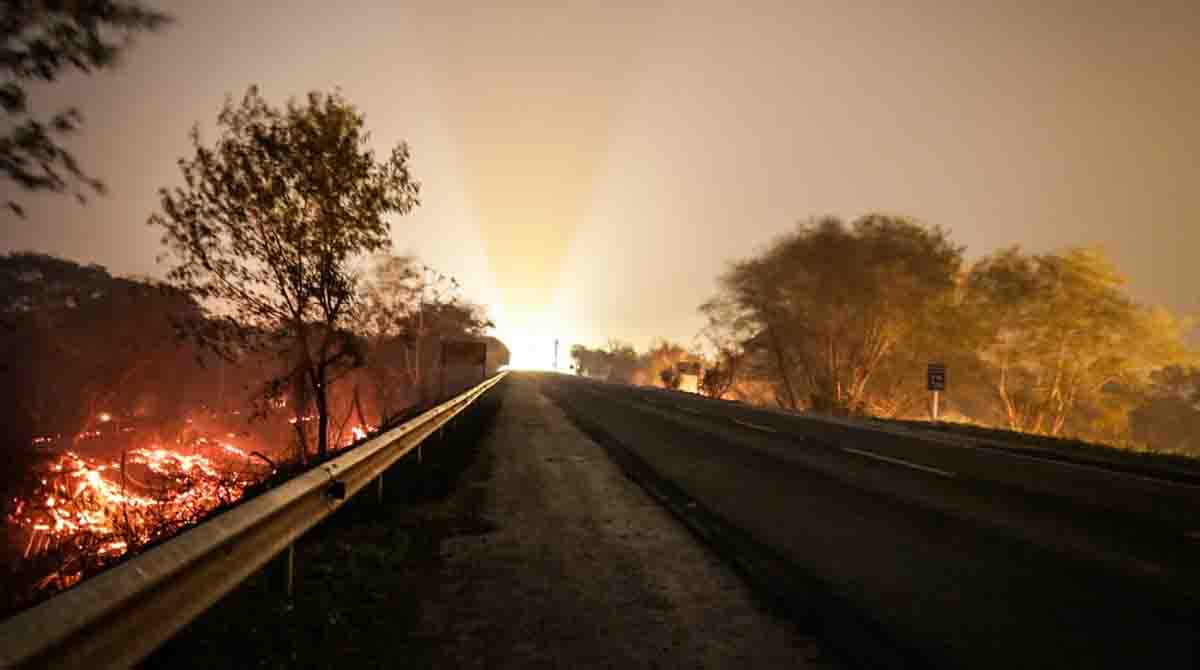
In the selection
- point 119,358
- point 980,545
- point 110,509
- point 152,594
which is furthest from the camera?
point 119,358

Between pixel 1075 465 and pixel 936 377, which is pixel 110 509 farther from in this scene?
pixel 936 377

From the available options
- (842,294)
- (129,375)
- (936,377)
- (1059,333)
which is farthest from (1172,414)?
(129,375)

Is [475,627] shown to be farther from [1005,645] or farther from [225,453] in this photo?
[225,453]

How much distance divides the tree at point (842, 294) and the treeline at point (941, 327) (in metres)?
0.07

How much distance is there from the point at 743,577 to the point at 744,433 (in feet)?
36.0

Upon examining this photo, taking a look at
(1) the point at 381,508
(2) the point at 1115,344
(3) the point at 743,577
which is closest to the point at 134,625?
(3) the point at 743,577

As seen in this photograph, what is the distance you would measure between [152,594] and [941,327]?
4327 cm

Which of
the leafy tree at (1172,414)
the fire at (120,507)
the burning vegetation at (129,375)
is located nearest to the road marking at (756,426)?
the fire at (120,507)

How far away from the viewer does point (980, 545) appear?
5.42m

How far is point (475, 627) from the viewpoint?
11.4ft

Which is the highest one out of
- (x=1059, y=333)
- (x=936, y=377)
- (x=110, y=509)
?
(x=1059, y=333)

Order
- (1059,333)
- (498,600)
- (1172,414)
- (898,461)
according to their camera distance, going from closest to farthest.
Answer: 1. (498,600)
2. (898,461)
3. (1059,333)
4. (1172,414)

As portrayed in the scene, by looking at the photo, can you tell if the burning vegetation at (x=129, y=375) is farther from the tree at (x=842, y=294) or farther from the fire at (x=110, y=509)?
the tree at (x=842, y=294)

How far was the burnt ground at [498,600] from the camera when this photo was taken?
123 inches
